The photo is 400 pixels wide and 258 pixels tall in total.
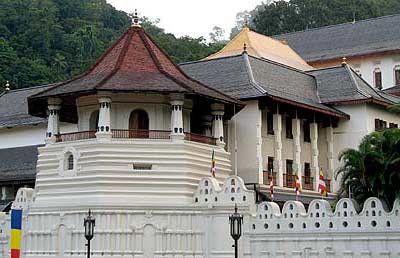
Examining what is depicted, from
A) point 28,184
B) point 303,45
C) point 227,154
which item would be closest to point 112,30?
point 303,45

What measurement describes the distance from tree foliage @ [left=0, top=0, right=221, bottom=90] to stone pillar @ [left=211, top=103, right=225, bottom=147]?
140ft

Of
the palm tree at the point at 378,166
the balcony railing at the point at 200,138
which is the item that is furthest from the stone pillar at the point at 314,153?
the palm tree at the point at 378,166

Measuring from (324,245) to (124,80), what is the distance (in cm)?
1000

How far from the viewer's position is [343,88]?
42906 millimetres

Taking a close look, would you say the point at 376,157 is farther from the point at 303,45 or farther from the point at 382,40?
the point at 303,45

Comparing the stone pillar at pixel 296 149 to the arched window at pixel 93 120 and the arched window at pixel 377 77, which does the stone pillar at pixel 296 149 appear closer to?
the arched window at pixel 93 120

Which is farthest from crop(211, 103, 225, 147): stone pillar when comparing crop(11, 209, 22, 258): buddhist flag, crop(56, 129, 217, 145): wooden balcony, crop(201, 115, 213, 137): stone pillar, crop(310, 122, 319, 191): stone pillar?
crop(11, 209, 22, 258): buddhist flag

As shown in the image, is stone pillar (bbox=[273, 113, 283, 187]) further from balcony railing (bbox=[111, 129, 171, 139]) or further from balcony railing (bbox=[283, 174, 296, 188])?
balcony railing (bbox=[111, 129, 171, 139])

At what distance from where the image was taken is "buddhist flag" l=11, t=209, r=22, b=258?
30533 mm

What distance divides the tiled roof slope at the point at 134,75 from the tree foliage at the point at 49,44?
4094cm

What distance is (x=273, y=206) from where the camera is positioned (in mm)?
30703

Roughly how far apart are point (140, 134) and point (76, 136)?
8.65 ft

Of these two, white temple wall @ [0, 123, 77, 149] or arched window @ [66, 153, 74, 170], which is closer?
arched window @ [66, 153, 74, 170]

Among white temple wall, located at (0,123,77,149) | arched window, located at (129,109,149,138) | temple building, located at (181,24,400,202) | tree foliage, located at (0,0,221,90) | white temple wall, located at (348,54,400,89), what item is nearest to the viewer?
arched window, located at (129,109,149,138)
